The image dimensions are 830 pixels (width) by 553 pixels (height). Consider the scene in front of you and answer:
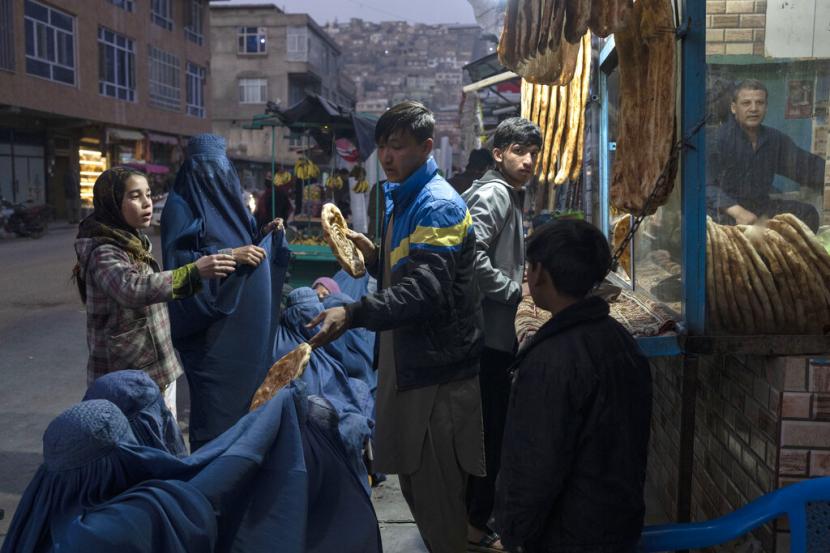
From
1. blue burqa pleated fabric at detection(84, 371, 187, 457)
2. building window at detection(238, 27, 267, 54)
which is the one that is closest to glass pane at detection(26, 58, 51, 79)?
blue burqa pleated fabric at detection(84, 371, 187, 457)

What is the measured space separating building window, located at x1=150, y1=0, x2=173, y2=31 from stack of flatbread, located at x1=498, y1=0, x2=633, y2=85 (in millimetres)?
31055

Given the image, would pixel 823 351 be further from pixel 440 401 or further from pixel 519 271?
pixel 519 271

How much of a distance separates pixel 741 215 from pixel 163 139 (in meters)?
32.4

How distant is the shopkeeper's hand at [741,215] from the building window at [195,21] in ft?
117

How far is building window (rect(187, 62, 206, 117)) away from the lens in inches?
1373

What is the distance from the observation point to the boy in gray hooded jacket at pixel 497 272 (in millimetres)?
3391

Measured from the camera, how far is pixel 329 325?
2.39m

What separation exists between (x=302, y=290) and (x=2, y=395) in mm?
2756

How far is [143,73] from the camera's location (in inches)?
1185

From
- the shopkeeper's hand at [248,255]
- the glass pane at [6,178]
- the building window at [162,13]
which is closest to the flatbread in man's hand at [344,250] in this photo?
the shopkeeper's hand at [248,255]

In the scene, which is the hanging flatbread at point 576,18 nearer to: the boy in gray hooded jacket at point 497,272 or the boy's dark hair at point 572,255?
the boy's dark hair at point 572,255

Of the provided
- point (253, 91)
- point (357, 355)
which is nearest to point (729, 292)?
point (357, 355)

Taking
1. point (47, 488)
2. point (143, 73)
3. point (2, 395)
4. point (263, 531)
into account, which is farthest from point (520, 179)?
point (143, 73)

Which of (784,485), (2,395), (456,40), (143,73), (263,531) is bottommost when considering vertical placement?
(2,395)
